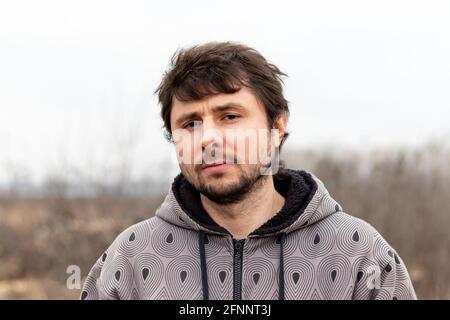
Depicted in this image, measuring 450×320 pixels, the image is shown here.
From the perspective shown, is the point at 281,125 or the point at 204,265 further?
the point at 281,125

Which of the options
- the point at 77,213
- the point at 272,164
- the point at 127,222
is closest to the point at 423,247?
the point at 127,222

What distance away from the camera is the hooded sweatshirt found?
2447 millimetres

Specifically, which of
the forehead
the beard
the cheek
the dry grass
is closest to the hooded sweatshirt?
the beard

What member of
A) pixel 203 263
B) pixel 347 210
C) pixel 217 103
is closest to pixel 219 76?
pixel 217 103

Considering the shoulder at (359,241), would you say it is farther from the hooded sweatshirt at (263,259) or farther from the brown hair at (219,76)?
the brown hair at (219,76)

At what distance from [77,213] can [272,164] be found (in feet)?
37.0

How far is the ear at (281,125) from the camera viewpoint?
2.81m

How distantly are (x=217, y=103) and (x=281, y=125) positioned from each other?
0.45m

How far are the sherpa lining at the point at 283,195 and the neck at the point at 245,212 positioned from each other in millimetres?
41

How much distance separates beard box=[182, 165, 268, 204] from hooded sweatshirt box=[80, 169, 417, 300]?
0.44 ft

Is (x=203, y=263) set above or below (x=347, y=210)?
above

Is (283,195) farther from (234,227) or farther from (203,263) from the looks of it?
(203,263)

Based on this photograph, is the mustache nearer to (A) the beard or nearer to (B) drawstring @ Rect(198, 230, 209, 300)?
(A) the beard

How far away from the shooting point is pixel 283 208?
261cm
